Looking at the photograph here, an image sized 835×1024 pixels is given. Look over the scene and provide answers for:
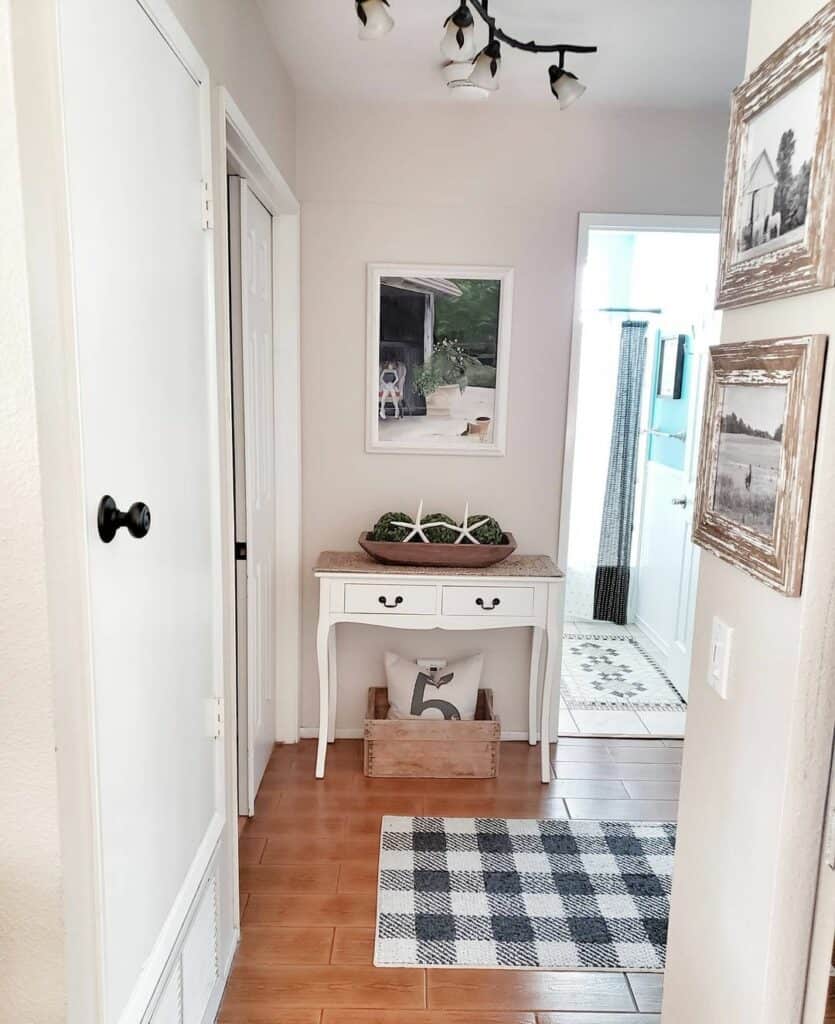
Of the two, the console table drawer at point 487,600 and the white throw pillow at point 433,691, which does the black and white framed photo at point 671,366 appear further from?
the white throw pillow at point 433,691

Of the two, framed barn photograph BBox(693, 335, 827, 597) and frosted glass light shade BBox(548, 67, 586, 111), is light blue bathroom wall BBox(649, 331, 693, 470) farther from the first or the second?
framed barn photograph BBox(693, 335, 827, 597)

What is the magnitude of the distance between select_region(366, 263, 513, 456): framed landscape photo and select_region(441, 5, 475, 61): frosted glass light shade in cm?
102

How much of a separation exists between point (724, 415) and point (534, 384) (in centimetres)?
175

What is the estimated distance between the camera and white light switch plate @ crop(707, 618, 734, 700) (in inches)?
52.6

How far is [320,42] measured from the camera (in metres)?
2.38

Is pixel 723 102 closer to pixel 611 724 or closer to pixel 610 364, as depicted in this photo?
pixel 610 364

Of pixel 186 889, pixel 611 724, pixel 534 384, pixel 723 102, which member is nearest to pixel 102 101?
pixel 186 889

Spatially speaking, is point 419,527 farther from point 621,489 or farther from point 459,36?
point 621,489

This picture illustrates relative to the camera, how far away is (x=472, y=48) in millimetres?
1980

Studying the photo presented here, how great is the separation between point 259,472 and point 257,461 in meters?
0.05

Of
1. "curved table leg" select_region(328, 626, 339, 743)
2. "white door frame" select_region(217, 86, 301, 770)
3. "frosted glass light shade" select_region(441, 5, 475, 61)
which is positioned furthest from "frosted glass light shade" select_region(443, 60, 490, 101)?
"curved table leg" select_region(328, 626, 339, 743)

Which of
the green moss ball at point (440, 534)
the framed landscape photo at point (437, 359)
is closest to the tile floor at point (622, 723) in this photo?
the green moss ball at point (440, 534)

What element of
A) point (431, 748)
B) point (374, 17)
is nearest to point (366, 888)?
point (431, 748)

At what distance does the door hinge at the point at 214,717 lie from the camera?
1.72 metres
